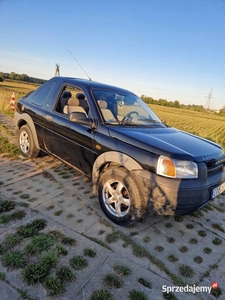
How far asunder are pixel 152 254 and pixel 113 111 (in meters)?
2.17

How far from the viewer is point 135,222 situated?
9.31ft

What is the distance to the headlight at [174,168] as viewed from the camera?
2.41 meters

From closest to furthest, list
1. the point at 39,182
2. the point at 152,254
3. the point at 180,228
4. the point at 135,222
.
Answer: the point at 152,254
the point at 135,222
the point at 180,228
the point at 39,182

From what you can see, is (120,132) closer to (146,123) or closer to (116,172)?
(116,172)

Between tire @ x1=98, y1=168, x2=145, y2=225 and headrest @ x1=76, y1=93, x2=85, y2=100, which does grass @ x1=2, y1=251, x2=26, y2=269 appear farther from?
headrest @ x1=76, y1=93, x2=85, y2=100

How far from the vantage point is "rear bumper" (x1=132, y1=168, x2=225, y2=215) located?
238 centimetres

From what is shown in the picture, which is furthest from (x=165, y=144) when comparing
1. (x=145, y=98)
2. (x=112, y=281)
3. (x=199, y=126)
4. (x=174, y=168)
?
(x=145, y=98)

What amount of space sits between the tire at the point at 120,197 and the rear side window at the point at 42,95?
7.20 ft

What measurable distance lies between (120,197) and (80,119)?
3.95 feet

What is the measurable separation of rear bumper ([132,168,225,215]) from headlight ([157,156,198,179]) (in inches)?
2.2

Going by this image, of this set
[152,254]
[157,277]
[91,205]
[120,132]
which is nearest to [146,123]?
[120,132]

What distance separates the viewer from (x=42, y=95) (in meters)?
4.31

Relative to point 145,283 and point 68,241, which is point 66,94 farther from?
point 145,283

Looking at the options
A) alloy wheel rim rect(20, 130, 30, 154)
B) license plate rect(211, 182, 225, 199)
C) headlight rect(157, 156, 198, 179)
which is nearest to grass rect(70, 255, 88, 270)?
headlight rect(157, 156, 198, 179)
